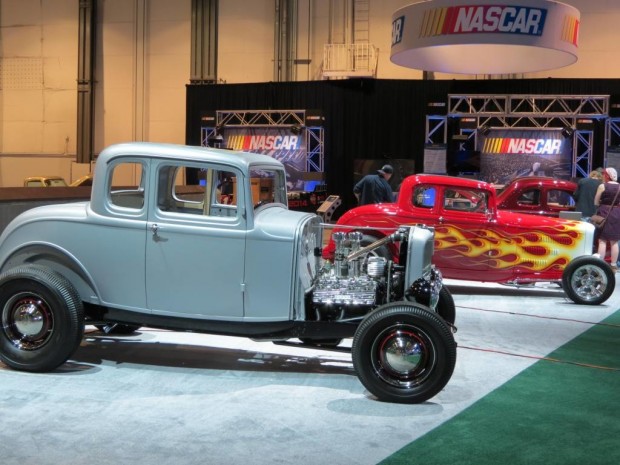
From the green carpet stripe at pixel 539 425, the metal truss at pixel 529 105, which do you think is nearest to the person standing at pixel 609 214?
the green carpet stripe at pixel 539 425

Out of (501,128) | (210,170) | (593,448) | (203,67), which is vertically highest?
(203,67)

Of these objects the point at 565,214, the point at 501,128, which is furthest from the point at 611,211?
the point at 501,128

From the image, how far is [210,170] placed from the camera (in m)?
6.41

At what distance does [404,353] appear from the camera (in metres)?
5.74

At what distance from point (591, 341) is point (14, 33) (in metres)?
22.2

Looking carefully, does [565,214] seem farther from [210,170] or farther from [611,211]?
[210,170]

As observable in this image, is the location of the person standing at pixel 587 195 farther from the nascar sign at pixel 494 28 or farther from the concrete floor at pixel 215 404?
the concrete floor at pixel 215 404

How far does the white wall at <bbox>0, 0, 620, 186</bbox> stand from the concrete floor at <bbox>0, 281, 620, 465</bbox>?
15732mm

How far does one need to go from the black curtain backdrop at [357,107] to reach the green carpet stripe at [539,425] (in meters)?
14.3

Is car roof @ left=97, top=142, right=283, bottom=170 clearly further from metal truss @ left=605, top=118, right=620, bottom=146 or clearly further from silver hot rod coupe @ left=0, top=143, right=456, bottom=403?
metal truss @ left=605, top=118, right=620, bottom=146

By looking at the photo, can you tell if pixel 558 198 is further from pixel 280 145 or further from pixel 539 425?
pixel 539 425

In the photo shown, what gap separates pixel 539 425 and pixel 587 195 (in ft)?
29.1

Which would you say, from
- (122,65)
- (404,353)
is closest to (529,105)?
(122,65)

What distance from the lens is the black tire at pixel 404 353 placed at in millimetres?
5676
